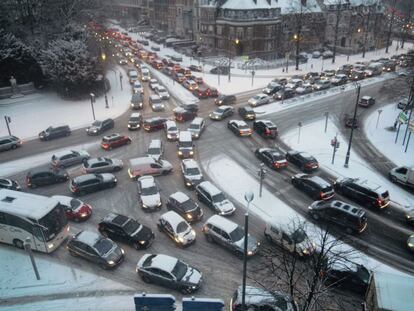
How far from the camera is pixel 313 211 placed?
25.2 meters

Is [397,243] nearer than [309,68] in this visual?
Yes

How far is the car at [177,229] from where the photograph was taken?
22.5 metres

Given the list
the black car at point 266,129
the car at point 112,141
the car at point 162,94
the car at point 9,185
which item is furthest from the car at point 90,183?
the car at point 162,94

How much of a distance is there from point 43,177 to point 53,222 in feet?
29.7

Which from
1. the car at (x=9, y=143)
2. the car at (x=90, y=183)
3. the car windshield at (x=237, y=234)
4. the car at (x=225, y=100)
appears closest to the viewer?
the car windshield at (x=237, y=234)

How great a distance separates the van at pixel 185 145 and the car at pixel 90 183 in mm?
7341

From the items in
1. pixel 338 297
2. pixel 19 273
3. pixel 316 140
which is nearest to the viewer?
pixel 338 297

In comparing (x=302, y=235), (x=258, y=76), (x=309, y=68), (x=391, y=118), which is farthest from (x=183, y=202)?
(x=309, y=68)

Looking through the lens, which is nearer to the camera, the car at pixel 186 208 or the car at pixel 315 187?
the car at pixel 186 208

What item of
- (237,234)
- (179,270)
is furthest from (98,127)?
(179,270)

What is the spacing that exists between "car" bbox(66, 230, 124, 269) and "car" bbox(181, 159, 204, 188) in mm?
8904

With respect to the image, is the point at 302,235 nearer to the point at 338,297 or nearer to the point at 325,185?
the point at 338,297

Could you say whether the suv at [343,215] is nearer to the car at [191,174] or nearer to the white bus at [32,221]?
the car at [191,174]

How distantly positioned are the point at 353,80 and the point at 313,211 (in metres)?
41.5
